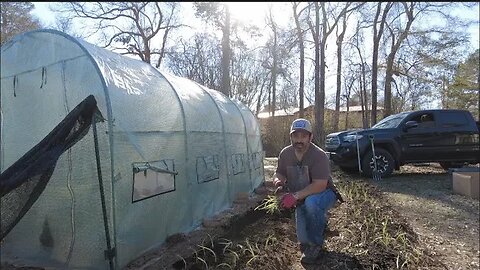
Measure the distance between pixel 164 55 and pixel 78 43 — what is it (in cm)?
2191

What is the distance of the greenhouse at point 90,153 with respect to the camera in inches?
138

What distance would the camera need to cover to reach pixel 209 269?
3422 mm

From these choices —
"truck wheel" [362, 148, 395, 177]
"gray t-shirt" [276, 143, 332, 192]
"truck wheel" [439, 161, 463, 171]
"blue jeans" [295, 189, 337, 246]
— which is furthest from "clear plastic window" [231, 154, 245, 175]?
"truck wheel" [439, 161, 463, 171]

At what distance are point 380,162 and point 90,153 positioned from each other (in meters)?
7.17

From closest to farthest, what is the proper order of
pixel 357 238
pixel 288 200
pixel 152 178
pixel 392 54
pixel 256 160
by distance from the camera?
1. pixel 288 200
2. pixel 357 238
3. pixel 152 178
4. pixel 256 160
5. pixel 392 54

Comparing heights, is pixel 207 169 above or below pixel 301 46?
below

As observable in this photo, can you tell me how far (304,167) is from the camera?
3.67m

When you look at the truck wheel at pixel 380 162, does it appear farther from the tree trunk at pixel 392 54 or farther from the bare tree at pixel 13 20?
the bare tree at pixel 13 20

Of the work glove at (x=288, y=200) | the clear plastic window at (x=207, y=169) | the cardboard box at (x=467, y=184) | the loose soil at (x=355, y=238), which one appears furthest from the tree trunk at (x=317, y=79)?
the work glove at (x=288, y=200)

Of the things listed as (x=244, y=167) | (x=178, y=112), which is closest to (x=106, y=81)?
(x=178, y=112)

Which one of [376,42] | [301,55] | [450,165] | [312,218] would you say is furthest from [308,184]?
[301,55]

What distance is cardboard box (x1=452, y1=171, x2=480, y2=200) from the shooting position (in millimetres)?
6489

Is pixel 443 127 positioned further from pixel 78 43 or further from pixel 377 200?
pixel 78 43

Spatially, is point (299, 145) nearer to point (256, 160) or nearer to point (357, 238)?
point (357, 238)
